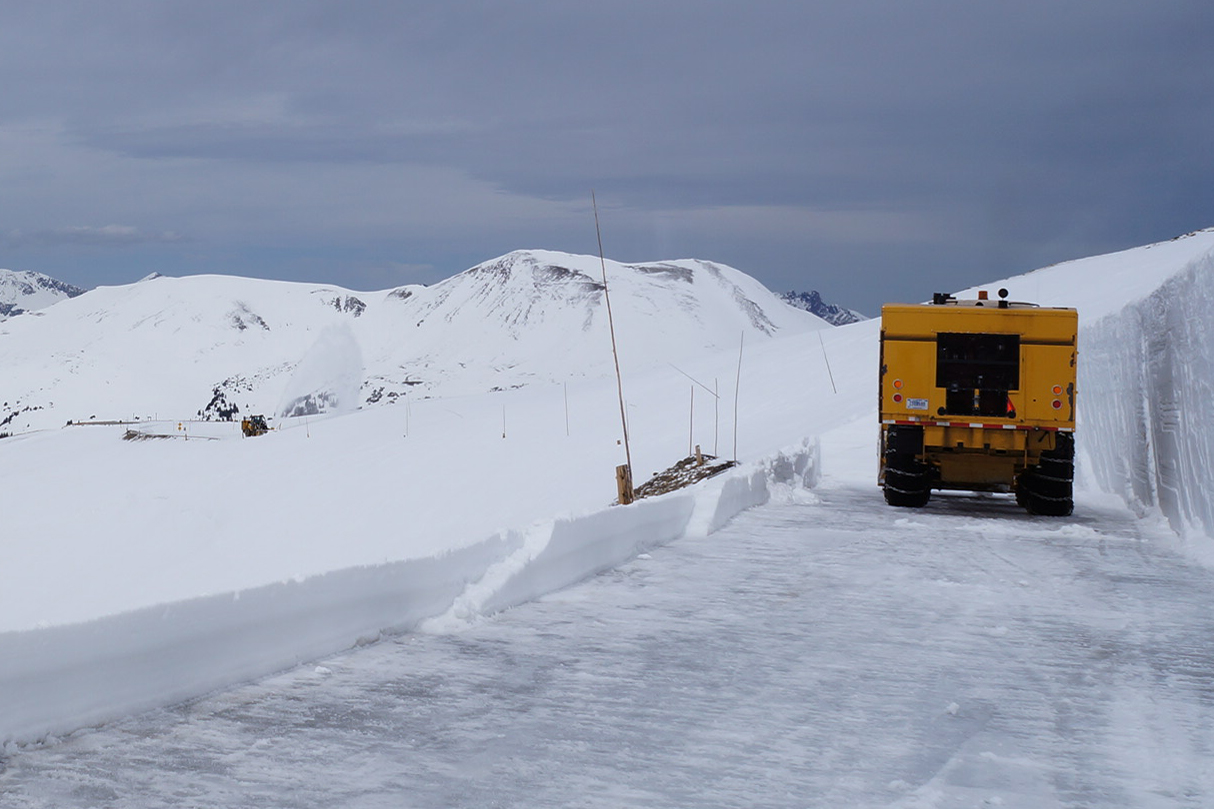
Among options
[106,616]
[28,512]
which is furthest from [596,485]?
[106,616]

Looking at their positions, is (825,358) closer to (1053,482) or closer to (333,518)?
(333,518)

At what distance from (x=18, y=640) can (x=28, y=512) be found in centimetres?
3353

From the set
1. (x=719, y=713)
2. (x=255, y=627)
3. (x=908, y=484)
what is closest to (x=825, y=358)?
(x=908, y=484)

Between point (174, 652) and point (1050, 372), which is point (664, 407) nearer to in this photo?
point (1050, 372)

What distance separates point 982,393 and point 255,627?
1166 centimetres

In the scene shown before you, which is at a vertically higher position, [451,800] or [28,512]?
[451,800]

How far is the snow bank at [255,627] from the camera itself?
190 inches

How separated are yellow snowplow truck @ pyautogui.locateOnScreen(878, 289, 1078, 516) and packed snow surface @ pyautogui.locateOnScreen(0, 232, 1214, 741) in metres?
1.22

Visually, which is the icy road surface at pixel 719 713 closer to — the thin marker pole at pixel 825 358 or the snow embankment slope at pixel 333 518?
the snow embankment slope at pixel 333 518

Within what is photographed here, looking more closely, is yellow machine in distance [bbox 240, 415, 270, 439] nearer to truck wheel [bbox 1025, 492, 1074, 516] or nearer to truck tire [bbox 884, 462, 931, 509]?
truck tire [bbox 884, 462, 931, 509]

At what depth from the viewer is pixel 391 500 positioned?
2983 centimetres

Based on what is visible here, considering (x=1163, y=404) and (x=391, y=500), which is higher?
(x=1163, y=404)

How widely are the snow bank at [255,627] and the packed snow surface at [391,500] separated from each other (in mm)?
10

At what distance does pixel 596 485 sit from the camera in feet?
94.3
